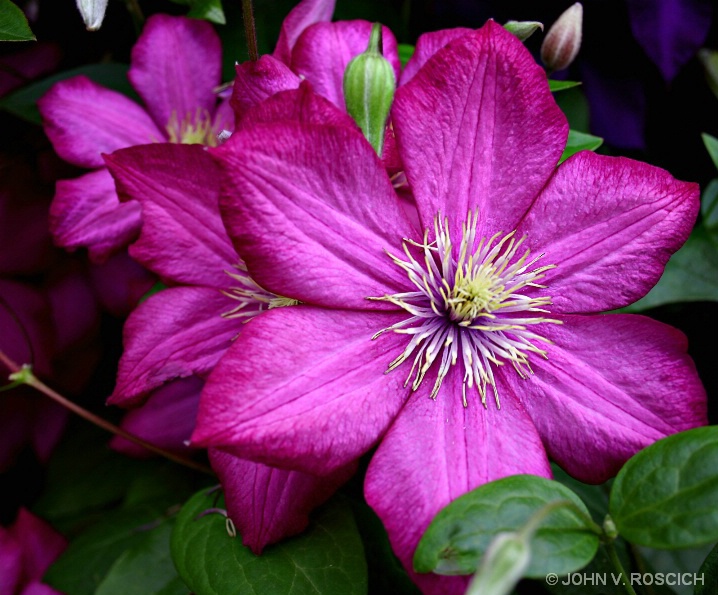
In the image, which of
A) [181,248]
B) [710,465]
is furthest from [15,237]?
[710,465]

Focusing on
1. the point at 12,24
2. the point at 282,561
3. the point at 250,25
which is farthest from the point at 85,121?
the point at 282,561

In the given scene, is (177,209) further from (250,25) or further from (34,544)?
(34,544)

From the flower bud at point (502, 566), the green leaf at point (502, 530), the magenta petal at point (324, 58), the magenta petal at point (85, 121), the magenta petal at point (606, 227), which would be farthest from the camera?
the magenta petal at point (85, 121)

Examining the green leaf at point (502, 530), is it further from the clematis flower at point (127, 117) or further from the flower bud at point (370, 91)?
the clematis flower at point (127, 117)

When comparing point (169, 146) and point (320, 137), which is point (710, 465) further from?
point (169, 146)

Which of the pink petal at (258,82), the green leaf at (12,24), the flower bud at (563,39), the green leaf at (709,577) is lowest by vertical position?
the green leaf at (709,577)

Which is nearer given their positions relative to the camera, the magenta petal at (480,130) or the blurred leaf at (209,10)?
the magenta petal at (480,130)

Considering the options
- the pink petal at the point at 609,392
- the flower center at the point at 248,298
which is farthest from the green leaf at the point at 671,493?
the flower center at the point at 248,298

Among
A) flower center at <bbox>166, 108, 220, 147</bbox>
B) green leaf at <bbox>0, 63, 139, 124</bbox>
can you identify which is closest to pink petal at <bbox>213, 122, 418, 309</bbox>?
flower center at <bbox>166, 108, 220, 147</bbox>
